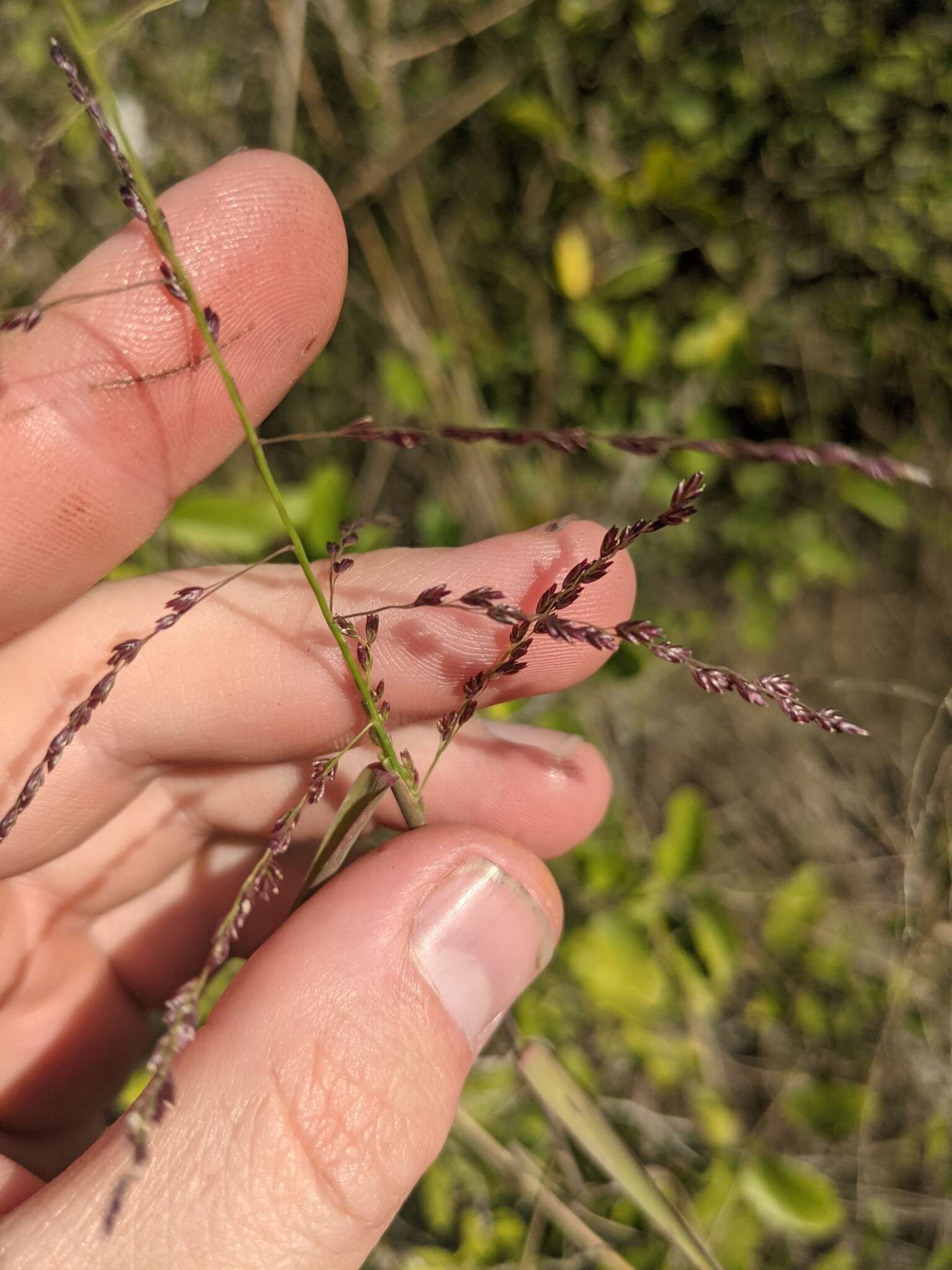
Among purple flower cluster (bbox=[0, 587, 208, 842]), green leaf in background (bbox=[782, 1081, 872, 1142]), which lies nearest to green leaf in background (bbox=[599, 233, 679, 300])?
purple flower cluster (bbox=[0, 587, 208, 842])

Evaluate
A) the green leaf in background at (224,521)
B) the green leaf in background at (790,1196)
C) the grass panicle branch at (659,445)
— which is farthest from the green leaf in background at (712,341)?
the green leaf in background at (790,1196)

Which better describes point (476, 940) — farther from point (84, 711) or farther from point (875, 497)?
point (875, 497)

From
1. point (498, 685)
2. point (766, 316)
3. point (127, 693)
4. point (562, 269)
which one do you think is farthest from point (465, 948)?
point (766, 316)

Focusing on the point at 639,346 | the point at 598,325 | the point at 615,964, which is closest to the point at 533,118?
the point at 598,325

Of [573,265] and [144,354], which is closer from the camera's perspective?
[144,354]

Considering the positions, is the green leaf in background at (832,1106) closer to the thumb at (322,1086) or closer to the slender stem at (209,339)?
the thumb at (322,1086)

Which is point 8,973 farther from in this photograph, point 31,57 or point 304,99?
point 31,57
